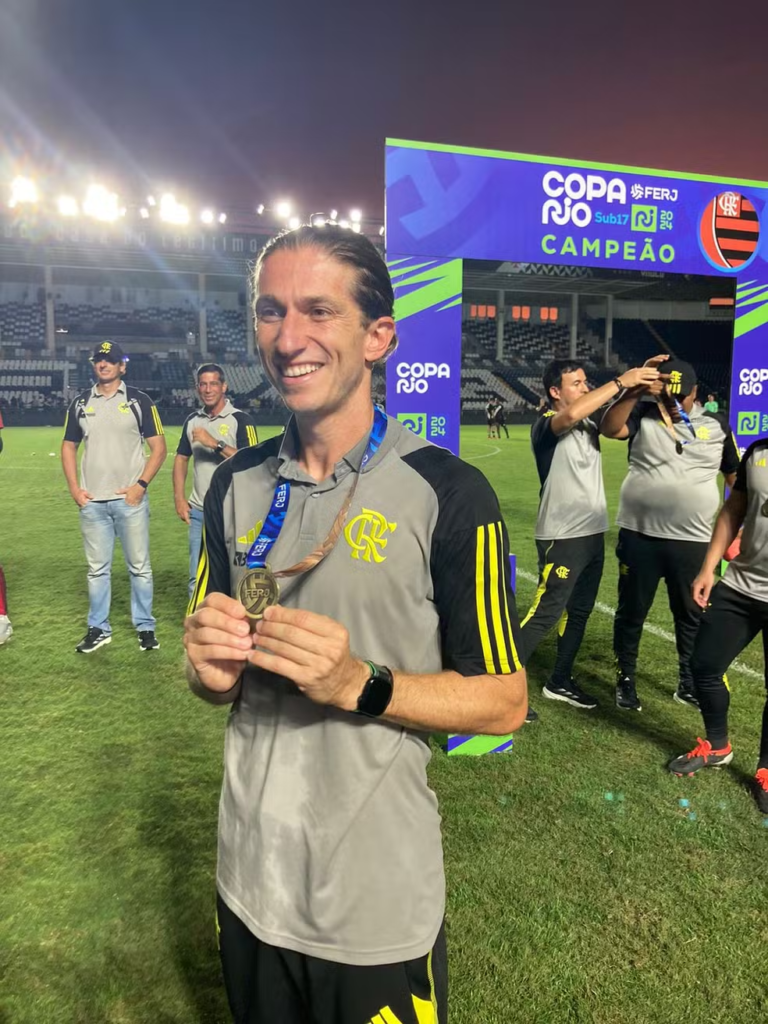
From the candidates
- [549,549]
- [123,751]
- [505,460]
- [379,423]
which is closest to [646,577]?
[549,549]

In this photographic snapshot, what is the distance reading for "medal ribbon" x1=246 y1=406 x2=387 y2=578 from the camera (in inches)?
54.7

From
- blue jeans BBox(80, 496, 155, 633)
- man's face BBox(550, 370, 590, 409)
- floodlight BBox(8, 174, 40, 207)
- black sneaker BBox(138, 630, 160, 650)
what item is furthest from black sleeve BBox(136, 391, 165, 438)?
floodlight BBox(8, 174, 40, 207)

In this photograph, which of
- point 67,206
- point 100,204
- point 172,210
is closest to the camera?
point 67,206

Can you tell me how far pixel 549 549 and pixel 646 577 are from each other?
2.26 ft

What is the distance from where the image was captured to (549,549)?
200 inches

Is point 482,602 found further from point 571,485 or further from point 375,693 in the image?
point 571,485

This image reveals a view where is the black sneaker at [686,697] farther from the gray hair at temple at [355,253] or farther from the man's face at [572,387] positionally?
the gray hair at temple at [355,253]

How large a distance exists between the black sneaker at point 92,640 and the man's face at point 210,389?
2.21 m

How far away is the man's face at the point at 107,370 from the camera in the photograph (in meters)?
5.83

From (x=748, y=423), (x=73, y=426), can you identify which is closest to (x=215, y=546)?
(x=73, y=426)

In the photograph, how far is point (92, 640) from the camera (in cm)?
614

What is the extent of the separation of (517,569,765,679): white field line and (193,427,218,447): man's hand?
4.09 m

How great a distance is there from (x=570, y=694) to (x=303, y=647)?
441 cm

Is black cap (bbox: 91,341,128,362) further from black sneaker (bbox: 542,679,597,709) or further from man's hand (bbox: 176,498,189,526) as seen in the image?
black sneaker (bbox: 542,679,597,709)
